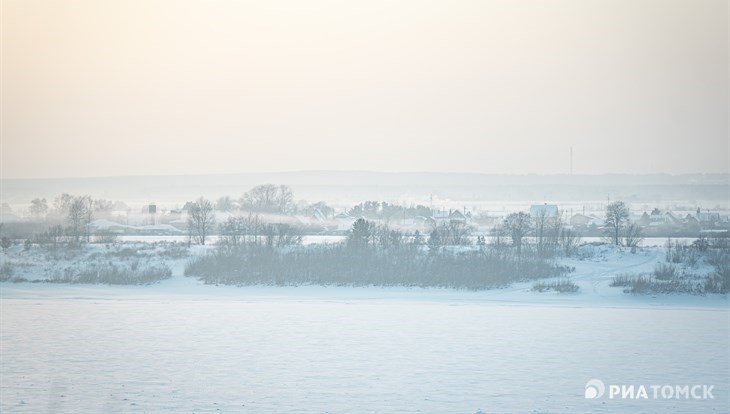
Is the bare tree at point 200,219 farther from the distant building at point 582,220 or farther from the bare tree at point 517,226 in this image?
the distant building at point 582,220

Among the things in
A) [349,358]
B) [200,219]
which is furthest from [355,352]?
[200,219]

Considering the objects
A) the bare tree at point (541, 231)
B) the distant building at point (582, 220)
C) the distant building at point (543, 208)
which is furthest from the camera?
the distant building at point (582, 220)

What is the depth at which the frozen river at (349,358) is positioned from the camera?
12828 millimetres

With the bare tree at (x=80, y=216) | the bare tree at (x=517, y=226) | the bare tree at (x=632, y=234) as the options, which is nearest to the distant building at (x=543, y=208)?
the bare tree at (x=517, y=226)

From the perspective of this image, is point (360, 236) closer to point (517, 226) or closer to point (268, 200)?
point (517, 226)

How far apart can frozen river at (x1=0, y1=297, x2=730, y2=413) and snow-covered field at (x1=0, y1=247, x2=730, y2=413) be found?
42 millimetres

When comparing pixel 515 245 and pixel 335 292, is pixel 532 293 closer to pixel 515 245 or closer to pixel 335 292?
pixel 335 292

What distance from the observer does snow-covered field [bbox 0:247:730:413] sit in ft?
42.4

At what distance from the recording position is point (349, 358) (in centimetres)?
1684

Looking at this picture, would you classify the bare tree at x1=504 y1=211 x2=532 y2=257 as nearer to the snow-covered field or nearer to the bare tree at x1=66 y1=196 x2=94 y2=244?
the snow-covered field

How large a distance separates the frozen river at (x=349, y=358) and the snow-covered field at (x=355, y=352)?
0.14ft

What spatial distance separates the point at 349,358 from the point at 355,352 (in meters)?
0.84

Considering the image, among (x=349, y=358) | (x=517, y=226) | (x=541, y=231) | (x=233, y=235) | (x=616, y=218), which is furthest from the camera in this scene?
(x=616, y=218)

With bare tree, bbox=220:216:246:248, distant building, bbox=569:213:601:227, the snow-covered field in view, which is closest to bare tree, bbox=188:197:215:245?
bare tree, bbox=220:216:246:248
